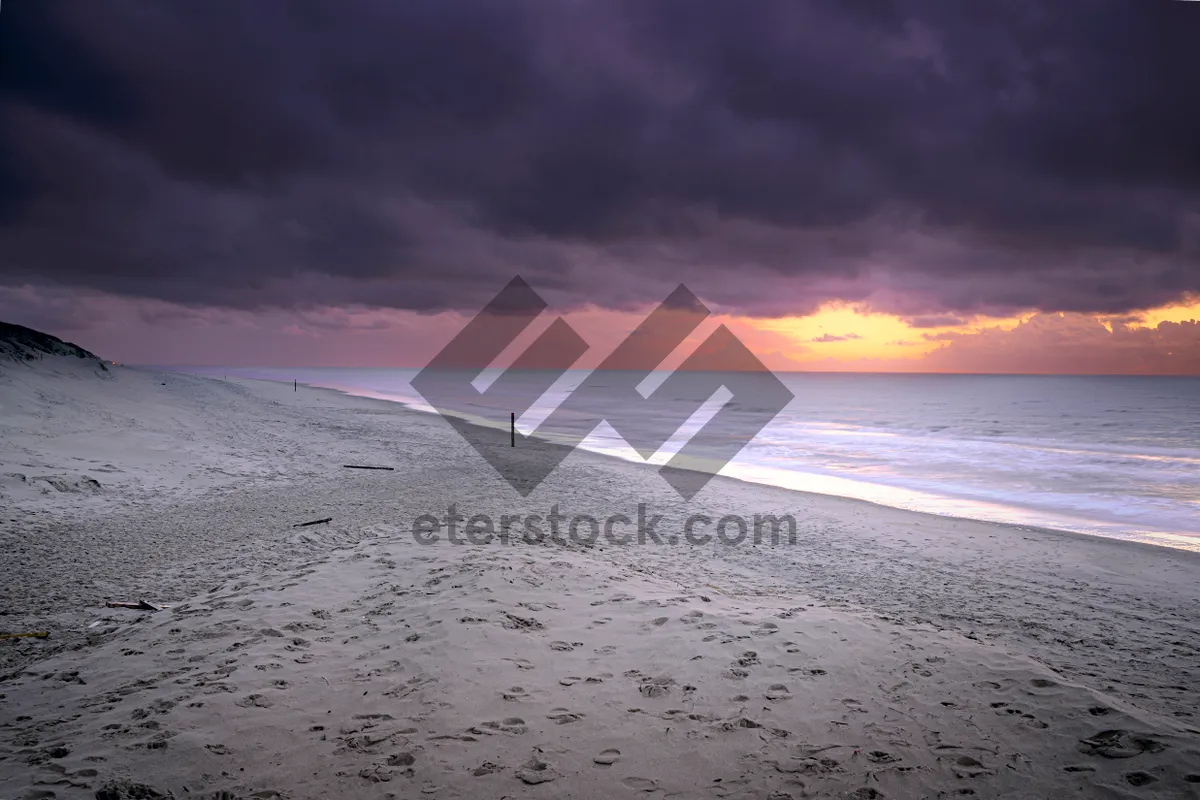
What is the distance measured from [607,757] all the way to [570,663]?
55.2 inches

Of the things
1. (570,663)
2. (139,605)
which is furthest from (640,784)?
(139,605)

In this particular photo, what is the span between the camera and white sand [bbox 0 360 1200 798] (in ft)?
13.5

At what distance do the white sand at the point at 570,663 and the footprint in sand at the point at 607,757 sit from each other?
19 millimetres

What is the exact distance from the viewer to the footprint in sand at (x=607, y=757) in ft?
13.8

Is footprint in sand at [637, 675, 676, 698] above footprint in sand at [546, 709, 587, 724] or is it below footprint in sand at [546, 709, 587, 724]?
above

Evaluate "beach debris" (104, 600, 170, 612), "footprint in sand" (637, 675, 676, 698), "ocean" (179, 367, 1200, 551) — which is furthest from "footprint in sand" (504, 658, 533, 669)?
"ocean" (179, 367, 1200, 551)

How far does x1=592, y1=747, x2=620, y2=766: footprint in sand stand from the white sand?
0.06 feet

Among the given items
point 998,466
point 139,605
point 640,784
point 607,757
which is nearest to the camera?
point 640,784

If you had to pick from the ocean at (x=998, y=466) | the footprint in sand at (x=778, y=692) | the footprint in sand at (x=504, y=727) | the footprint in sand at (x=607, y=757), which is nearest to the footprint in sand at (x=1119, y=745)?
the footprint in sand at (x=778, y=692)

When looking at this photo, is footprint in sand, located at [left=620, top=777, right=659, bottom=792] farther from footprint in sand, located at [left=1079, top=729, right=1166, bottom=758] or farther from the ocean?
the ocean

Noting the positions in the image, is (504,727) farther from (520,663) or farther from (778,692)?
(778,692)

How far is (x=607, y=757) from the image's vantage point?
427 cm

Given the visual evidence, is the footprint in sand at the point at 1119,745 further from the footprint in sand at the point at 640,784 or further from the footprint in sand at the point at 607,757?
the footprint in sand at the point at 607,757

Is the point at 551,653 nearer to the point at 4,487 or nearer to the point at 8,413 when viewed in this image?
the point at 4,487
